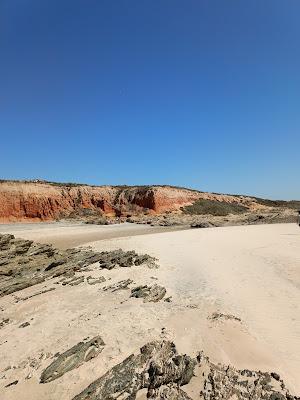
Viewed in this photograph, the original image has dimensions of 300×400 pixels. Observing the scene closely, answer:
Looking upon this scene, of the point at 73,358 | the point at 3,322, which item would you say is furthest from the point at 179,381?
the point at 3,322

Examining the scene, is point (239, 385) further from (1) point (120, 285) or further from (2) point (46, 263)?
(2) point (46, 263)

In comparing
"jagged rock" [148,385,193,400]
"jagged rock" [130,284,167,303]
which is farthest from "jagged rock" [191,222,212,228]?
"jagged rock" [148,385,193,400]

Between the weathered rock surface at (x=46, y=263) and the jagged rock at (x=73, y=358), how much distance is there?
6032 millimetres

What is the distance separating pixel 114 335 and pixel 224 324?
286 centimetres

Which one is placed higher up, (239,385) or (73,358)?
(73,358)

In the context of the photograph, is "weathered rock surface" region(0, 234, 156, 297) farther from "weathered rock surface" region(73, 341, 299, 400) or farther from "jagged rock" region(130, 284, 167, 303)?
"weathered rock surface" region(73, 341, 299, 400)

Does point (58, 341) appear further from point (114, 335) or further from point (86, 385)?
A: point (86, 385)

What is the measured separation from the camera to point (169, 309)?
10.2 meters

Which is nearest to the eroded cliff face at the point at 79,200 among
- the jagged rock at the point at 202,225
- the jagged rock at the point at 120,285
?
the jagged rock at the point at 202,225

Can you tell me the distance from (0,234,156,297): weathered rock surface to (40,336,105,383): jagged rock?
6.03m

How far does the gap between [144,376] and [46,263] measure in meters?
12.3

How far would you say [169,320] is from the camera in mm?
9367

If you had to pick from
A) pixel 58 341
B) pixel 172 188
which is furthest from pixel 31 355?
Result: pixel 172 188

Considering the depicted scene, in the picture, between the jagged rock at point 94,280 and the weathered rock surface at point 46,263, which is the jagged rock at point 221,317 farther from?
the weathered rock surface at point 46,263
